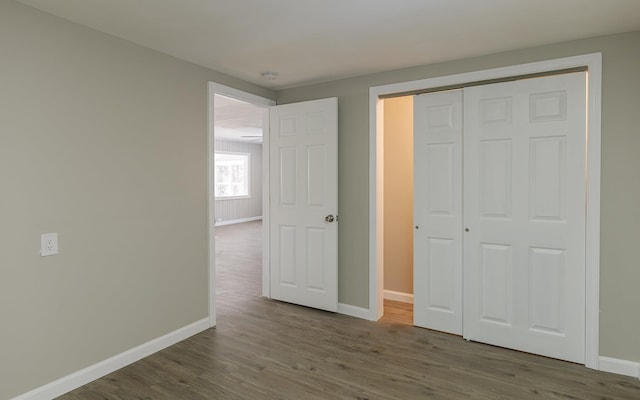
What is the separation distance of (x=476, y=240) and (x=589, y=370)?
1179mm

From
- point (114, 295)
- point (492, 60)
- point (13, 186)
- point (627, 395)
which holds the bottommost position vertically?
point (627, 395)

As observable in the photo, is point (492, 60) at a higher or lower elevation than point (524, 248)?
higher

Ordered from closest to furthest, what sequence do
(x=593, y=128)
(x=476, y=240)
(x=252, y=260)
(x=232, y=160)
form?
(x=593, y=128) → (x=476, y=240) → (x=252, y=260) → (x=232, y=160)

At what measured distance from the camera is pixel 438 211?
3273 mm

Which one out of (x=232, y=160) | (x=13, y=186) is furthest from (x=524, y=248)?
(x=232, y=160)

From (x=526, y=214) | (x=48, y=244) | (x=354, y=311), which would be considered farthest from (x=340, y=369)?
(x=48, y=244)

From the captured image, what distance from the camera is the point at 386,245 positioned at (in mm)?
4324

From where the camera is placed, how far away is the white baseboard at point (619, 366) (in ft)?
8.27

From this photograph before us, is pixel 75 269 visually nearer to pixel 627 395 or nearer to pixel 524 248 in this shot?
pixel 524 248

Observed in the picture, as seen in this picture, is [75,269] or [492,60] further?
[492,60]

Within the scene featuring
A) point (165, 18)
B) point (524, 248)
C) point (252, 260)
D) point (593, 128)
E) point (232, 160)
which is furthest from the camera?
point (232, 160)

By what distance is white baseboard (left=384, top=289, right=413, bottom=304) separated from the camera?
415cm

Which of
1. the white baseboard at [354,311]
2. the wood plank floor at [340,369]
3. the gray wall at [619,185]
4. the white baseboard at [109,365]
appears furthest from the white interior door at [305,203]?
the gray wall at [619,185]

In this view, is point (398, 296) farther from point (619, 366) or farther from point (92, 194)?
point (92, 194)
